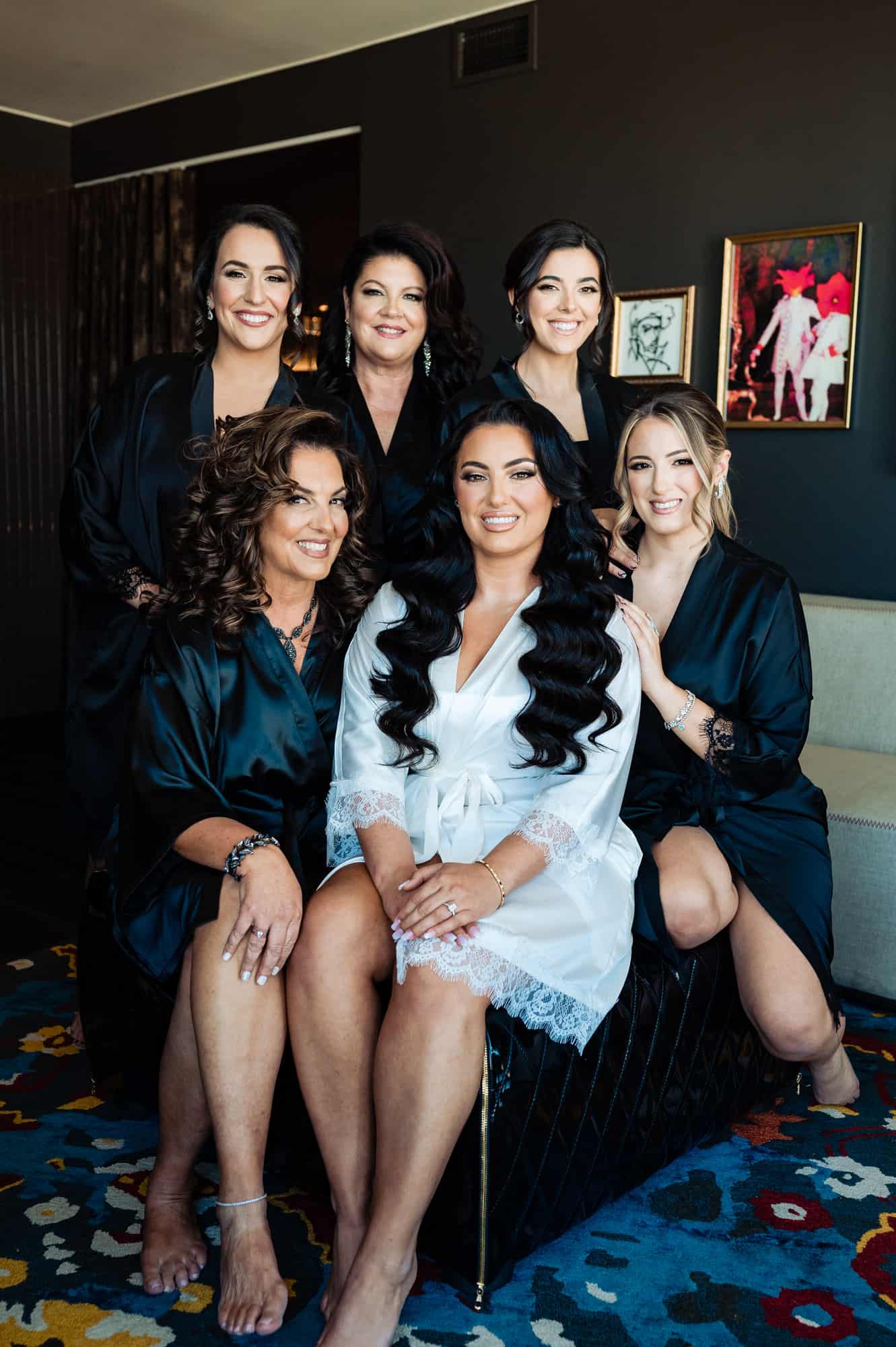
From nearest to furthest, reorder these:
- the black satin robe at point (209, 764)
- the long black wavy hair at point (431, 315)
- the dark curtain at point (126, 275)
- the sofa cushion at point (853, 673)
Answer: the black satin robe at point (209, 764)
the long black wavy hair at point (431, 315)
the sofa cushion at point (853, 673)
the dark curtain at point (126, 275)

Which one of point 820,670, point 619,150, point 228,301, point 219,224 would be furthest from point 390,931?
point 619,150

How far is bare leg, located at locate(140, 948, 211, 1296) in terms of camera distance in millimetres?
1868

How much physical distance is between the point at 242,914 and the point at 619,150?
3.30m

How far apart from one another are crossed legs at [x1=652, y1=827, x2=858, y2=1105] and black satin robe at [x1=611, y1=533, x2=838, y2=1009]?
28mm

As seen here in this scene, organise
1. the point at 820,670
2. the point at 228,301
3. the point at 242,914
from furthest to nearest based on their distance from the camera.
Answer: the point at 820,670, the point at 228,301, the point at 242,914

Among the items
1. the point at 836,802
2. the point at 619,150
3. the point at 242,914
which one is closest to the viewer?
the point at 242,914

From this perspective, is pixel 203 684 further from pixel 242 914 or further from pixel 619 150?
pixel 619 150

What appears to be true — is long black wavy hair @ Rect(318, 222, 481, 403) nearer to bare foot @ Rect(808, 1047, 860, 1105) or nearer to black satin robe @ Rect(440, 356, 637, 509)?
black satin robe @ Rect(440, 356, 637, 509)

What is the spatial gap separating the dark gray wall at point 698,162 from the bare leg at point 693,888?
1.84 meters

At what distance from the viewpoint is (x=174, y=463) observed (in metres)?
2.54

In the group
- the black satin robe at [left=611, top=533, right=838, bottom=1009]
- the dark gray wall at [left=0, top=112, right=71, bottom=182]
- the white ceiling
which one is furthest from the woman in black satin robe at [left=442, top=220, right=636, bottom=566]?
the dark gray wall at [left=0, top=112, right=71, bottom=182]

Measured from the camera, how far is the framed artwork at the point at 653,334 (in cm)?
406

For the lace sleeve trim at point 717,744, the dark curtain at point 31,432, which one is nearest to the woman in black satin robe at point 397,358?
the lace sleeve trim at point 717,744

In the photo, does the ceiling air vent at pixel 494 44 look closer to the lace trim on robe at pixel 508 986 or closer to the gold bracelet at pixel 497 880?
the gold bracelet at pixel 497 880
